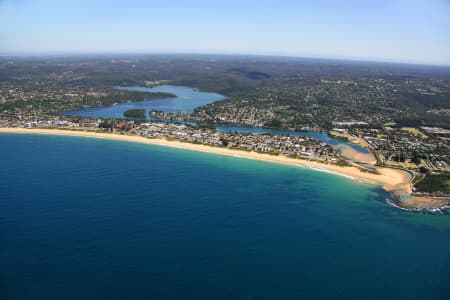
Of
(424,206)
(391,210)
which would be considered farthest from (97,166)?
(424,206)

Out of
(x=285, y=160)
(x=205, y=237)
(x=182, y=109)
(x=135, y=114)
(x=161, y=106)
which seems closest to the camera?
(x=205, y=237)

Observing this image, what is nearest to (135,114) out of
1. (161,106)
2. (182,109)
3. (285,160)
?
(182,109)

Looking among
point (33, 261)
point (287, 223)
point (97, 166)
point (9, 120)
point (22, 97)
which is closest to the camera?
point (33, 261)

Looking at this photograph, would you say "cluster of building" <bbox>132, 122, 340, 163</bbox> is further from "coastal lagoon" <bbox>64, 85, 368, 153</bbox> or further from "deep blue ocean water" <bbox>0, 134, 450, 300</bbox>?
"deep blue ocean water" <bbox>0, 134, 450, 300</bbox>

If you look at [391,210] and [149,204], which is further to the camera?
[391,210]

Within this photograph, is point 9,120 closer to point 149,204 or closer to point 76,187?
point 76,187

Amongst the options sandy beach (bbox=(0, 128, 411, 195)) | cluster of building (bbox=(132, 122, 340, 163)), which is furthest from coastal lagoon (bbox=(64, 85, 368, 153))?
sandy beach (bbox=(0, 128, 411, 195))

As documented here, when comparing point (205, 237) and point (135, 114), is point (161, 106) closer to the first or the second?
point (135, 114)
